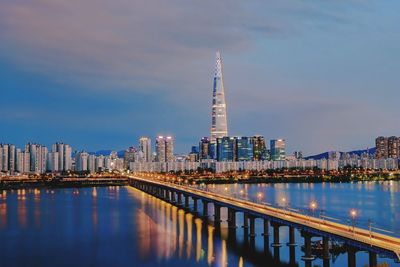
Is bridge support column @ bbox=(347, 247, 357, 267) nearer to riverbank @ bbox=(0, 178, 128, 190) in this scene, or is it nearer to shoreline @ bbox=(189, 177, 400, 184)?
riverbank @ bbox=(0, 178, 128, 190)

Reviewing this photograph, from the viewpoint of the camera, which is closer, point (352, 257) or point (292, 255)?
point (352, 257)

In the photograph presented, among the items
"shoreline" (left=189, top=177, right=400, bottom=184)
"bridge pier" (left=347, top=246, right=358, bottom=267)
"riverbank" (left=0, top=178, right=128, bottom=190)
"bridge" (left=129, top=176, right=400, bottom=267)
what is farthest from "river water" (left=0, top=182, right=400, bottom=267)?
"shoreline" (left=189, top=177, right=400, bottom=184)

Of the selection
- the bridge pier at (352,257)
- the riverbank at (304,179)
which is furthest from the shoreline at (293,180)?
the bridge pier at (352,257)

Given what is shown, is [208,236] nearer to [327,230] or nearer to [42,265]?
[42,265]

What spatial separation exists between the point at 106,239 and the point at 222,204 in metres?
9.89

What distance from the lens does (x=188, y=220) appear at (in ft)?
181

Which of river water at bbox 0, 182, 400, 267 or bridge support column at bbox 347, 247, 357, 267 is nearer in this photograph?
bridge support column at bbox 347, 247, 357, 267

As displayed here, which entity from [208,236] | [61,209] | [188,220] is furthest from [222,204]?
[61,209]

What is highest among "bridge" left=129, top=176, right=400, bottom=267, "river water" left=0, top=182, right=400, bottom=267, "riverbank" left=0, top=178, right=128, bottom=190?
"bridge" left=129, top=176, right=400, bottom=267

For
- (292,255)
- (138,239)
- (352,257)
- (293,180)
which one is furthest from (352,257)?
(293,180)

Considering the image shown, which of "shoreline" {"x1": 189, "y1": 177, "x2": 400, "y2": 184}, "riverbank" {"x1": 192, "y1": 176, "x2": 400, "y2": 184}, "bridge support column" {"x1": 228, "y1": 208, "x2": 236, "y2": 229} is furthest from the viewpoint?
"riverbank" {"x1": 192, "y1": 176, "x2": 400, "y2": 184}

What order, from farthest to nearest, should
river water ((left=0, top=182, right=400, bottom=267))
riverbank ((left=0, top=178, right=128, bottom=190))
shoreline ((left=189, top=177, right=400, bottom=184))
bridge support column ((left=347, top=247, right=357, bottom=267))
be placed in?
shoreline ((left=189, top=177, right=400, bottom=184))
riverbank ((left=0, top=178, right=128, bottom=190))
river water ((left=0, top=182, right=400, bottom=267))
bridge support column ((left=347, top=247, right=357, bottom=267))

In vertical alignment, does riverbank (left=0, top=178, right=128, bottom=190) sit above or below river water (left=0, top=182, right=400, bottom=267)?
above

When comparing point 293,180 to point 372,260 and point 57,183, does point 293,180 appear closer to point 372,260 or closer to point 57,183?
point 57,183
